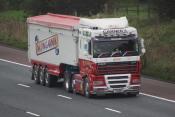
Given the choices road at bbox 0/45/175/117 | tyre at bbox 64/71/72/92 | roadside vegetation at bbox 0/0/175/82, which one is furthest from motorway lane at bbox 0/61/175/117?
roadside vegetation at bbox 0/0/175/82

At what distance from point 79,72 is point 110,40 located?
2.51 metres

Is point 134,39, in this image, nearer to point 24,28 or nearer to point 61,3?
point 24,28

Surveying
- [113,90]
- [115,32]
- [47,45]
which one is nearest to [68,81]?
[113,90]

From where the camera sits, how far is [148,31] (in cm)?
5294

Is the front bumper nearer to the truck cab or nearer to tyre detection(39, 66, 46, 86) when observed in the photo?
the truck cab

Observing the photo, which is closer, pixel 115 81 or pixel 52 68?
pixel 115 81

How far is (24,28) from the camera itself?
64.0m

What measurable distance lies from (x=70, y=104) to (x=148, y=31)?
18785 mm

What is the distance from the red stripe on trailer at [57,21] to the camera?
3934cm

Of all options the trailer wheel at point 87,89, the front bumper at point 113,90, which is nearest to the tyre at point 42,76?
the trailer wheel at point 87,89

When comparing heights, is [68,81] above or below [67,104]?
above

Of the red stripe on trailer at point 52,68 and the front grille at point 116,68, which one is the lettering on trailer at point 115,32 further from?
the red stripe on trailer at point 52,68

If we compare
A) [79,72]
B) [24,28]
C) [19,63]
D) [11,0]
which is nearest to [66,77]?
[79,72]

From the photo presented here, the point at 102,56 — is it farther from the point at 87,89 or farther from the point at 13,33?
the point at 13,33
